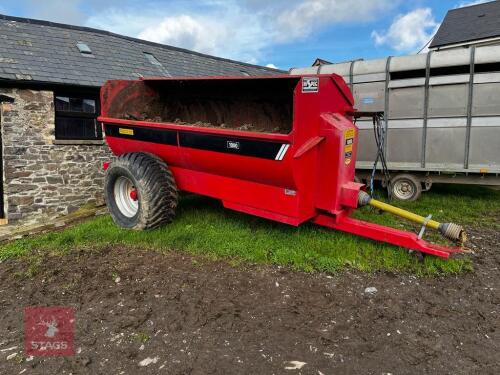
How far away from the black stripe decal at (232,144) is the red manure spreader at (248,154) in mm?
12

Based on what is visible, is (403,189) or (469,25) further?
(469,25)

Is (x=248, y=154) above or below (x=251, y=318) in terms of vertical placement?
above

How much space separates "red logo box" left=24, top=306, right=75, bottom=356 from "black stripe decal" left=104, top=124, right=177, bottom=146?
2.55m

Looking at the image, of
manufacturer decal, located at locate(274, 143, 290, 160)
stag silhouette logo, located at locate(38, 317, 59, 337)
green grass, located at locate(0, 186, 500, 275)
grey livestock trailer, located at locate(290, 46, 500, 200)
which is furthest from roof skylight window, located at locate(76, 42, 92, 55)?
stag silhouette logo, located at locate(38, 317, 59, 337)

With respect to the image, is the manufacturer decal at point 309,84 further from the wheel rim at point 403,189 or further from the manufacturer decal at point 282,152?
the wheel rim at point 403,189

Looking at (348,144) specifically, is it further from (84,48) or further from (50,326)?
(84,48)

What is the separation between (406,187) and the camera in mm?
7859

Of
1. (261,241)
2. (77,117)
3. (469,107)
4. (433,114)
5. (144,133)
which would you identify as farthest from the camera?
(77,117)

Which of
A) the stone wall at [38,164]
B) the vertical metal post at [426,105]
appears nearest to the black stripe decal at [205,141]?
the stone wall at [38,164]

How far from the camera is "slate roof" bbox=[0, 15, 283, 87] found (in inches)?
367

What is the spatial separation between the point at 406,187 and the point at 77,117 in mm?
8070

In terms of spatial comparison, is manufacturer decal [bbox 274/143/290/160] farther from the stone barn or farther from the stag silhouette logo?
the stone barn

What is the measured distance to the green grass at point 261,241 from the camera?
4441mm

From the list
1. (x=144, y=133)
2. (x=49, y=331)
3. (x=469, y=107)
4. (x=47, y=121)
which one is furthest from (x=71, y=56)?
(x=469, y=107)
